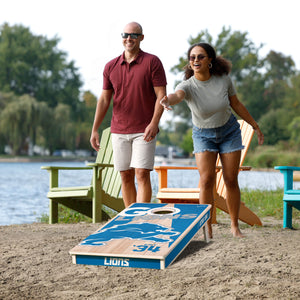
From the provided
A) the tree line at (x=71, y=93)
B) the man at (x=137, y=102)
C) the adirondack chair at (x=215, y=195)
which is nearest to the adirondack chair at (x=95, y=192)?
the adirondack chair at (x=215, y=195)

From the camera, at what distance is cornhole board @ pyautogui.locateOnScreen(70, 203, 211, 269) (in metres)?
2.43

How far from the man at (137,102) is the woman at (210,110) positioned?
0.24 m

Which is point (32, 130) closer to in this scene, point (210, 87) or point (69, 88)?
point (69, 88)

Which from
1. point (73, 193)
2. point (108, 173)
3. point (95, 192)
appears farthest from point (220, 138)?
point (108, 173)

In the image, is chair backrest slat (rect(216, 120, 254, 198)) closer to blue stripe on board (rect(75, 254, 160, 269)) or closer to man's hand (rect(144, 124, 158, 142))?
man's hand (rect(144, 124, 158, 142))

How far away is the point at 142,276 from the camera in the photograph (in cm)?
301

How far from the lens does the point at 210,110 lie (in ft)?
11.4

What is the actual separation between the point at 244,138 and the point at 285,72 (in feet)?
114

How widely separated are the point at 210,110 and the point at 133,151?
2.20ft

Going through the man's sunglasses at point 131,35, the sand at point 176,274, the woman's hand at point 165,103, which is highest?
the man's sunglasses at point 131,35

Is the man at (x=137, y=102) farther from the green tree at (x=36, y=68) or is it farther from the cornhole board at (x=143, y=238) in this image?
the green tree at (x=36, y=68)

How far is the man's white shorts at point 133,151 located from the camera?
3.58 m

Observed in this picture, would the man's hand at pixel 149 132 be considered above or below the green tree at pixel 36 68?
below

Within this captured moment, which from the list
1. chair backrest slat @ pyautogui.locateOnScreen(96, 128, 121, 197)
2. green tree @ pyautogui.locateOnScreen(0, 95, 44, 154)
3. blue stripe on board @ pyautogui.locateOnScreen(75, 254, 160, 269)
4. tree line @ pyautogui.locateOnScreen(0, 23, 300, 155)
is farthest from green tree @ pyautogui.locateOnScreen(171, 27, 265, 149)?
blue stripe on board @ pyautogui.locateOnScreen(75, 254, 160, 269)
